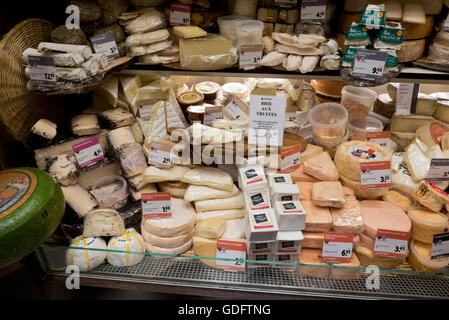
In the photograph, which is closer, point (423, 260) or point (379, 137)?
point (423, 260)

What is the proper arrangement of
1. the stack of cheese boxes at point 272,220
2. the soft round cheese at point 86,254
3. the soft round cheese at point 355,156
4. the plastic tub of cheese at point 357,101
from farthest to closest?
the plastic tub of cheese at point 357,101 → the soft round cheese at point 355,156 → the soft round cheese at point 86,254 → the stack of cheese boxes at point 272,220

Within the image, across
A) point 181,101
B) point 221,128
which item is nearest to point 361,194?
point 221,128

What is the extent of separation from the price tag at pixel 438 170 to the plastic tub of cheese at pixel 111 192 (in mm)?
1740

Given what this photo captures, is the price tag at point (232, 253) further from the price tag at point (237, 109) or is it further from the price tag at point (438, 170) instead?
the price tag at point (438, 170)

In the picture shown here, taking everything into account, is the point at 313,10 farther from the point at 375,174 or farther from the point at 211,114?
the point at 375,174

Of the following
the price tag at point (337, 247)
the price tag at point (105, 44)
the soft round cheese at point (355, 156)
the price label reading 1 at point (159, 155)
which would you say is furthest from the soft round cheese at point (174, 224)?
the price tag at point (105, 44)

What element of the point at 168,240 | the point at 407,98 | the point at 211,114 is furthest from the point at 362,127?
the point at 168,240

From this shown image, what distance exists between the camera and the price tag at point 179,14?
1905 mm

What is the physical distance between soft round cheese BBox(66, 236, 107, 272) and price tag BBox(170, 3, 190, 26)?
1.32 meters

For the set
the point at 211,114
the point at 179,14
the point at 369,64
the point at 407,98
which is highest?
the point at 179,14

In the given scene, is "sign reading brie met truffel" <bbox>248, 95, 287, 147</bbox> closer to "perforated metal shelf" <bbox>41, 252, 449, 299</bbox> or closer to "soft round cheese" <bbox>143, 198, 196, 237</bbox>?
"soft round cheese" <bbox>143, 198, 196, 237</bbox>

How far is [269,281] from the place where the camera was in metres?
1.67

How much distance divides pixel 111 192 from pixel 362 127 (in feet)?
5.48

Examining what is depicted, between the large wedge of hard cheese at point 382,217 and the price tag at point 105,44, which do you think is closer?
the large wedge of hard cheese at point 382,217
